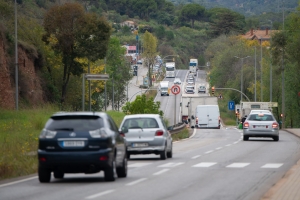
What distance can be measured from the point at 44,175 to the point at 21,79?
153ft

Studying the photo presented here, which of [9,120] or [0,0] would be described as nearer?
[9,120]

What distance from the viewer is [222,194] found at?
1589cm

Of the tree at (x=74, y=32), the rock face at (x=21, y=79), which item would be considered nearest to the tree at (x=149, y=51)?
the rock face at (x=21, y=79)

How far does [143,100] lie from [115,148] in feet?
114

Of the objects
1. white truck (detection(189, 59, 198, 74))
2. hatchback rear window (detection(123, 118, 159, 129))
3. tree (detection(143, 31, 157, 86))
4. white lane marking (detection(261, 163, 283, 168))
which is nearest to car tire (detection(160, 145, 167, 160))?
hatchback rear window (detection(123, 118, 159, 129))

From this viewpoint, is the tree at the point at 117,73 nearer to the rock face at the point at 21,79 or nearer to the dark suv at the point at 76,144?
the rock face at the point at 21,79

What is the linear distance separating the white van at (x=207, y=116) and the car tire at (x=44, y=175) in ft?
176

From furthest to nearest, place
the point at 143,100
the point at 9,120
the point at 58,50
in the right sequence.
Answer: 1. the point at 58,50
2. the point at 143,100
3. the point at 9,120

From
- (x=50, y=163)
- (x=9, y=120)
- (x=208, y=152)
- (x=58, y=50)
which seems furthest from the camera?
(x=58, y=50)

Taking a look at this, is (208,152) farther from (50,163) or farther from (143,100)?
(143,100)

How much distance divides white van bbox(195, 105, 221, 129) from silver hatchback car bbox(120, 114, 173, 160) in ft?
149

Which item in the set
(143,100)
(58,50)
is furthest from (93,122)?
(58,50)

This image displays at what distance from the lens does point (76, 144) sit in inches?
706

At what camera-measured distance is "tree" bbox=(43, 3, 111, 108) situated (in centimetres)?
6600
